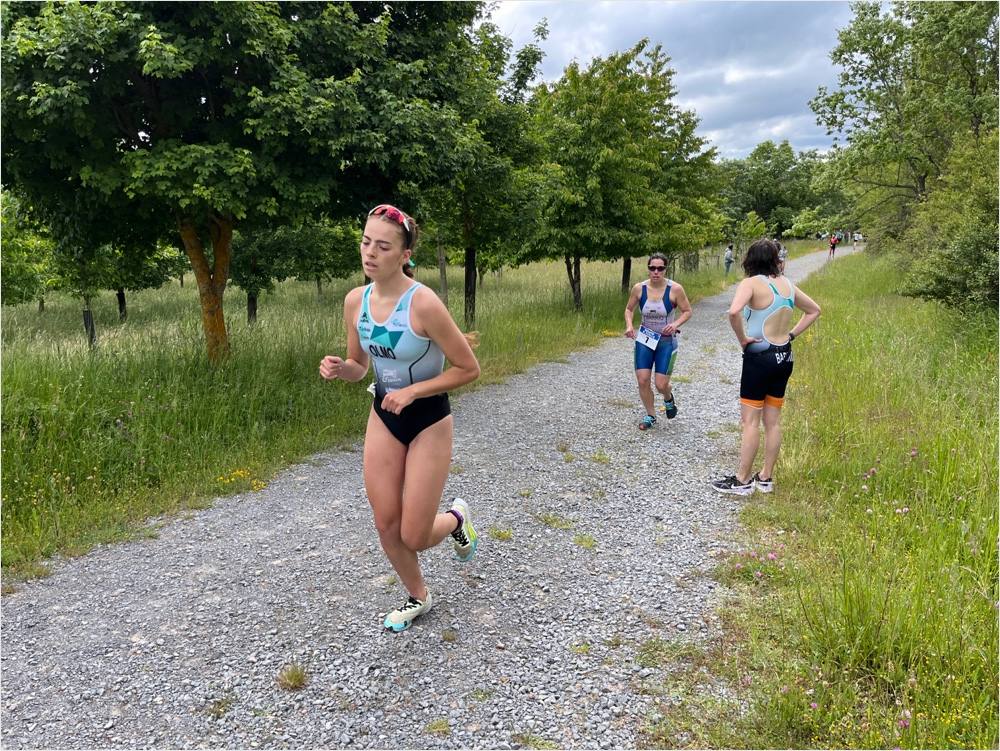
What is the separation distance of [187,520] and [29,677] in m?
1.76

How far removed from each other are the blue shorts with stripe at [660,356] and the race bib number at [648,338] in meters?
0.05

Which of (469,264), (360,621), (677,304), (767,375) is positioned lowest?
(360,621)

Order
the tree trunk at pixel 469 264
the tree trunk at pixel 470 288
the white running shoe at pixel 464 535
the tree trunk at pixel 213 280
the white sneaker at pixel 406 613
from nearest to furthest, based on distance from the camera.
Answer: the white sneaker at pixel 406 613
the white running shoe at pixel 464 535
the tree trunk at pixel 213 280
the tree trunk at pixel 469 264
the tree trunk at pixel 470 288

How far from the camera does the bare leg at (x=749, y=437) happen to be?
4906 mm

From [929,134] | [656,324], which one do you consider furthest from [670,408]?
[929,134]

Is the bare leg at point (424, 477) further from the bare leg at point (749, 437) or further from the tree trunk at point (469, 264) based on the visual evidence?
the tree trunk at point (469, 264)

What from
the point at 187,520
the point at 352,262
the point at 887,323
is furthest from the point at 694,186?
the point at 187,520

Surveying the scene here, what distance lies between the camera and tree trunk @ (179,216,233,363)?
7477mm

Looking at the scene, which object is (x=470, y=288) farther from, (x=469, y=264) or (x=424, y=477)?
(x=424, y=477)

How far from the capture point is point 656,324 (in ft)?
22.0

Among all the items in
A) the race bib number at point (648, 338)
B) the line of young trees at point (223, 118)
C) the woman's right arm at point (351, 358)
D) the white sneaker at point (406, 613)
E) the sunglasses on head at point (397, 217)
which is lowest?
the white sneaker at point (406, 613)

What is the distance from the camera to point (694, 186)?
20953 millimetres

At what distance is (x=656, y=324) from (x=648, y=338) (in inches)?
6.9

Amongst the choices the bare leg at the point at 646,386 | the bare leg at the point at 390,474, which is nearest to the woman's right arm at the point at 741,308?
the bare leg at the point at 646,386
